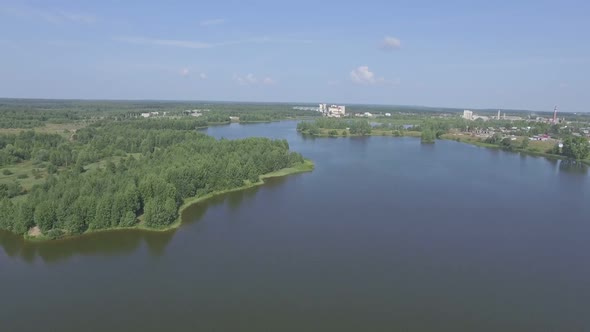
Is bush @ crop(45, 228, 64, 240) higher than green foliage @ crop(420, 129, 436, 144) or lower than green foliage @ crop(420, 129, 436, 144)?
lower

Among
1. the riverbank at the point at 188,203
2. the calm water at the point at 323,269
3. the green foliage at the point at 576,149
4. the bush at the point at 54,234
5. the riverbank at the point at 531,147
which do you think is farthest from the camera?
the riverbank at the point at 531,147

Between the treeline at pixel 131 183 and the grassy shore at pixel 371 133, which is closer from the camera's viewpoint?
the treeline at pixel 131 183

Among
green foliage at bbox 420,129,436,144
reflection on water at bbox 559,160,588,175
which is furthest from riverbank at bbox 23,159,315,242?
green foliage at bbox 420,129,436,144

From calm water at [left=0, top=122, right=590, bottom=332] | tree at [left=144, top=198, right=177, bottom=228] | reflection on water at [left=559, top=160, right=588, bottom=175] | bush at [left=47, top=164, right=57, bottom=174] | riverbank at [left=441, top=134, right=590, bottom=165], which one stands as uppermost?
riverbank at [left=441, top=134, right=590, bottom=165]

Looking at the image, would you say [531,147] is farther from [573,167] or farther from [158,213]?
[158,213]

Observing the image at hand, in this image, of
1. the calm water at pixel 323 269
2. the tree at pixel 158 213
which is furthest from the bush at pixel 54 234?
the tree at pixel 158 213

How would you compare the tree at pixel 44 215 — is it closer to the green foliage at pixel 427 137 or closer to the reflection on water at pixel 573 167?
the reflection on water at pixel 573 167

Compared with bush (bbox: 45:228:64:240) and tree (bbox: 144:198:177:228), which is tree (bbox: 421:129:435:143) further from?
bush (bbox: 45:228:64:240)

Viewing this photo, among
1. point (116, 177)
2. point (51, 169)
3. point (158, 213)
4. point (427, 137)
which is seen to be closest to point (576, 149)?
point (427, 137)

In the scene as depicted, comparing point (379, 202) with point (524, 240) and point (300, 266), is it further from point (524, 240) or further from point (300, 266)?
point (300, 266)
